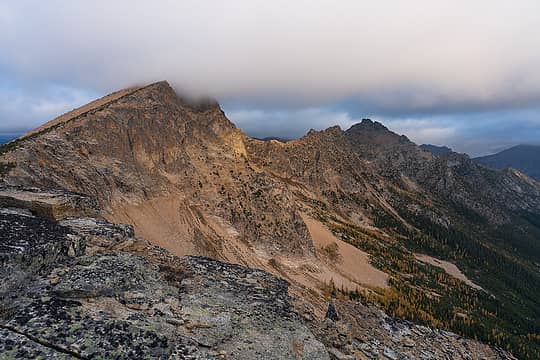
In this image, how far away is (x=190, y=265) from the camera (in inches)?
740

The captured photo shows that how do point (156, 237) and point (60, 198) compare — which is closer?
point (60, 198)

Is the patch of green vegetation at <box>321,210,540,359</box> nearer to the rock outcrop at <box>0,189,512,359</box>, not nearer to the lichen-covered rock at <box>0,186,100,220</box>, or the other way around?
the rock outcrop at <box>0,189,512,359</box>

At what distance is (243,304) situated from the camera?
15.9m

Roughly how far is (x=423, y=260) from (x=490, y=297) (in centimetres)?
3587

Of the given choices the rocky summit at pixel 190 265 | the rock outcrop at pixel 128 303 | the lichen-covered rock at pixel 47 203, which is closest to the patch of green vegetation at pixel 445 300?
the rocky summit at pixel 190 265

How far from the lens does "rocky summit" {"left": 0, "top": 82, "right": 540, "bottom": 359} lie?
12.5 meters

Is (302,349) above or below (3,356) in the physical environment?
below

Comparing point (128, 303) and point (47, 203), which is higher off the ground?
point (47, 203)

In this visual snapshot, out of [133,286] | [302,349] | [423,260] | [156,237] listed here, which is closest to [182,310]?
[133,286]

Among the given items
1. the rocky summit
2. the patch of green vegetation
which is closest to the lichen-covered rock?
the rocky summit

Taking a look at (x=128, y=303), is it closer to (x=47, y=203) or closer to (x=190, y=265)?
(x=190, y=265)

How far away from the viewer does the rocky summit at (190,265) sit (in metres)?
12.5

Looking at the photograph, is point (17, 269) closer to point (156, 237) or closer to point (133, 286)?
point (133, 286)

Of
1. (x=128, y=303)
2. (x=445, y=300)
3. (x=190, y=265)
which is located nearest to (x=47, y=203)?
(x=190, y=265)
